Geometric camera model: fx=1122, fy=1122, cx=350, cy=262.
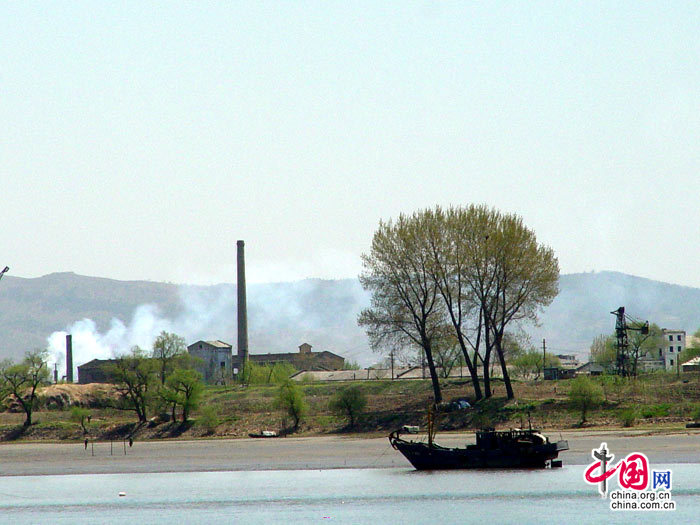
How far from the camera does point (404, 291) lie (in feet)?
285

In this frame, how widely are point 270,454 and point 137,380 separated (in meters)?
29.6

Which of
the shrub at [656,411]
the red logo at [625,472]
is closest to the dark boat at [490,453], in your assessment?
the red logo at [625,472]

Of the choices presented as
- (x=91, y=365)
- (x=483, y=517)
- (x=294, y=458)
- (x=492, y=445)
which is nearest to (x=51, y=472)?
(x=294, y=458)

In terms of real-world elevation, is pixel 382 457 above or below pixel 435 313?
below

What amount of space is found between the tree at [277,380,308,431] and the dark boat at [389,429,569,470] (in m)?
25.7

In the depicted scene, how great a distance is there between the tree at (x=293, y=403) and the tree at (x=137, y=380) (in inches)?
494

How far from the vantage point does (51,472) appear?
6669 cm

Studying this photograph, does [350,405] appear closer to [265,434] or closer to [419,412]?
[419,412]

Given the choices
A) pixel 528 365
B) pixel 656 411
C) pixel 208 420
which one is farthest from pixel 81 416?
pixel 528 365

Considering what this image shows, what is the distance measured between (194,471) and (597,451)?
22.7 metres

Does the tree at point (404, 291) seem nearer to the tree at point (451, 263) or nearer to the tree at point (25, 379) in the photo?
the tree at point (451, 263)

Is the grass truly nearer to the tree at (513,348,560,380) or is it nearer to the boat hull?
the boat hull

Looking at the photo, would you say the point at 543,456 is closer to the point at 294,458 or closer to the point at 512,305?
the point at 294,458

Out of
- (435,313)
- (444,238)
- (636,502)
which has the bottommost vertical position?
(636,502)
